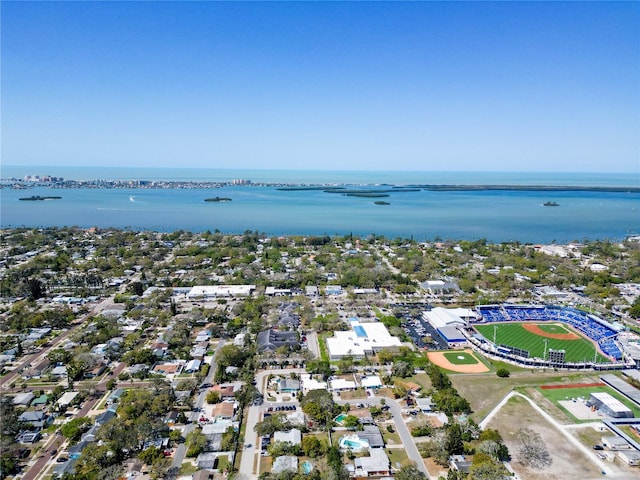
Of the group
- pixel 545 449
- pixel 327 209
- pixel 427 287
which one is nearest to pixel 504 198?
pixel 327 209

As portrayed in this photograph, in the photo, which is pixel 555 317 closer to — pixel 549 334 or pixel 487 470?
pixel 549 334

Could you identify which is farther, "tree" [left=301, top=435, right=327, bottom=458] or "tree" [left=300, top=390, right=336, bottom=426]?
"tree" [left=300, top=390, right=336, bottom=426]

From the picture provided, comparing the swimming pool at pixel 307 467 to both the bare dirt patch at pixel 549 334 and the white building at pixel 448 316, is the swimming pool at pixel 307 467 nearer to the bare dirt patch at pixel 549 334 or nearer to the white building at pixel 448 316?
the white building at pixel 448 316

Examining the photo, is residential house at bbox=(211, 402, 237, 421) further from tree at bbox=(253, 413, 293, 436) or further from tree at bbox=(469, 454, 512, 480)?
tree at bbox=(469, 454, 512, 480)

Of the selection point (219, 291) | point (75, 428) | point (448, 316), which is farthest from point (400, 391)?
point (219, 291)

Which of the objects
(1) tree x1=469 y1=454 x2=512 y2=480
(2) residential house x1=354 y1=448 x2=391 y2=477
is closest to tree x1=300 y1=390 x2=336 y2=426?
(2) residential house x1=354 y1=448 x2=391 y2=477
